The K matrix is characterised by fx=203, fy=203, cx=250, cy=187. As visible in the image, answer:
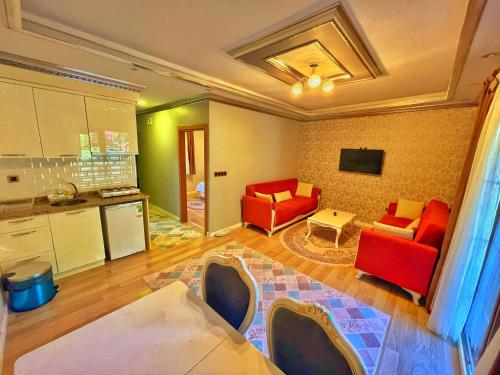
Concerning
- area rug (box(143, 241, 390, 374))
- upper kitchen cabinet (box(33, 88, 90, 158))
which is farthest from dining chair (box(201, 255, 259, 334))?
upper kitchen cabinet (box(33, 88, 90, 158))

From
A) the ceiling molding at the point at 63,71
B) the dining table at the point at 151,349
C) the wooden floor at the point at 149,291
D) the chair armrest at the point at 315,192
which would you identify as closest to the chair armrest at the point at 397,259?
the wooden floor at the point at 149,291

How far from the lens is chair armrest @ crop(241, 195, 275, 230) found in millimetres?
3789

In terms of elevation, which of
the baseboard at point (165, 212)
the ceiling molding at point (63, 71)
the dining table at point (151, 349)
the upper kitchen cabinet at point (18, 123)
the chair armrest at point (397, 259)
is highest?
the ceiling molding at point (63, 71)

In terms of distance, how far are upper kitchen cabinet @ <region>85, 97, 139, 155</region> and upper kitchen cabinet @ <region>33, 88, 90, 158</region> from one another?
86 mm

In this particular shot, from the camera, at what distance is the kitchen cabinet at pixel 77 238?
2.38 meters

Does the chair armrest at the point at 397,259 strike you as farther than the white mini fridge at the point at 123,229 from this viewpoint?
No

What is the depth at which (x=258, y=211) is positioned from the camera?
12.9 feet

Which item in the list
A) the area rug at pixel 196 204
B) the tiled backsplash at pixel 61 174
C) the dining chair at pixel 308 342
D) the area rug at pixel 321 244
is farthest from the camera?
the area rug at pixel 196 204

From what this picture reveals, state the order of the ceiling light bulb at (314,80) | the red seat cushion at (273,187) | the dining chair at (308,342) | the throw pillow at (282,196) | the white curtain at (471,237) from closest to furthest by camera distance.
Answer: the dining chair at (308,342)
the white curtain at (471,237)
the ceiling light bulb at (314,80)
the red seat cushion at (273,187)
the throw pillow at (282,196)

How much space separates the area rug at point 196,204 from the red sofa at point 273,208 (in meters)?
1.82

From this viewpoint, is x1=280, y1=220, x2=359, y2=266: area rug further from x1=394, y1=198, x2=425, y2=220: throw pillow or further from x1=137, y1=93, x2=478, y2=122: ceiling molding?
x1=137, y1=93, x2=478, y2=122: ceiling molding

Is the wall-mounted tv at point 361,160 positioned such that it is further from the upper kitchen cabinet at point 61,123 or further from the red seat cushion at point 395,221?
the upper kitchen cabinet at point 61,123

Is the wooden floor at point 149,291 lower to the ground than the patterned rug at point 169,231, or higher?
lower

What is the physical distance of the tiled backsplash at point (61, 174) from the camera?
2459 millimetres
